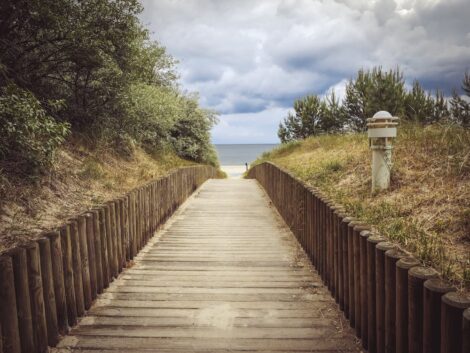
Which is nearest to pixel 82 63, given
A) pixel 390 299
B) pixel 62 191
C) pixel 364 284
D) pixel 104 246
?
pixel 62 191

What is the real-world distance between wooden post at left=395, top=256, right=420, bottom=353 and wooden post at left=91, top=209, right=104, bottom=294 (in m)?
2.86

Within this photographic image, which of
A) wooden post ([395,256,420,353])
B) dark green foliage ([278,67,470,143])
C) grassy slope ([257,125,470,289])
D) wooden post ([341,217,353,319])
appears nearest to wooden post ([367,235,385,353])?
wooden post ([395,256,420,353])

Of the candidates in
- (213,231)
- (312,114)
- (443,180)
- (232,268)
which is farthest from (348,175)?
(312,114)

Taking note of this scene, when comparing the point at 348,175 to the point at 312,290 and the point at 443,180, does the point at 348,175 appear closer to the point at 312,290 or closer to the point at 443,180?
the point at 443,180

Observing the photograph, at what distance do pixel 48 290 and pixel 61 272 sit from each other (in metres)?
0.21

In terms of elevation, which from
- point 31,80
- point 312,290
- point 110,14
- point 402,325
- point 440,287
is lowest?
point 312,290

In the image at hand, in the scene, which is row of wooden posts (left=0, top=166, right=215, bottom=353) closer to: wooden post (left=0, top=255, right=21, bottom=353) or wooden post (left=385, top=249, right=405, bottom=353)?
wooden post (left=0, top=255, right=21, bottom=353)

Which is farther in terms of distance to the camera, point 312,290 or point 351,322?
point 312,290

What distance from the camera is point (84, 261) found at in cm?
344

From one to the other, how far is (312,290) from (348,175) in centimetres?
401

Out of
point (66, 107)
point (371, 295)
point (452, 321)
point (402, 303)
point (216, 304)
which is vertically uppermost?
point (66, 107)

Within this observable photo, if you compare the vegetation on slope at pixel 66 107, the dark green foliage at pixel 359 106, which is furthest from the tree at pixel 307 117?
the vegetation on slope at pixel 66 107

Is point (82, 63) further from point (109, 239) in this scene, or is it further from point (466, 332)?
point (466, 332)

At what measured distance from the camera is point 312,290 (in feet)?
12.9
